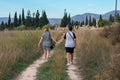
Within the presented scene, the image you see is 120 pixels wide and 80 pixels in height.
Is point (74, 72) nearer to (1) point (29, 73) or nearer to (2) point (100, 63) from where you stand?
(2) point (100, 63)

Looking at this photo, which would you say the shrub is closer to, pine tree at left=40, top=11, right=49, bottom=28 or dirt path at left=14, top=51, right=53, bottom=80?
dirt path at left=14, top=51, right=53, bottom=80

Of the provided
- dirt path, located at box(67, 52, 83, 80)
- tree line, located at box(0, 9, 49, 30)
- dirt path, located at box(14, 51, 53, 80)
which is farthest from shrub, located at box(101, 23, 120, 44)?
tree line, located at box(0, 9, 49, 30)

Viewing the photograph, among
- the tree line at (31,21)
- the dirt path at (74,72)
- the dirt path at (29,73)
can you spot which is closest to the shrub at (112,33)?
the dirt path at (74,72)

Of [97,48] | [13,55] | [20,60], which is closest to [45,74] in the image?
[13,55]

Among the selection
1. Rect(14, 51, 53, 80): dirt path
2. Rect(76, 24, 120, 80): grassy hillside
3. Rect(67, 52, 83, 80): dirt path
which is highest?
Rect(76, 24, 120, 80): grassy hillside

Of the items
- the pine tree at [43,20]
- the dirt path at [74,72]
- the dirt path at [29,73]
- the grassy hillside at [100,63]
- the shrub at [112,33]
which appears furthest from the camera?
the pine tree at [43,20]

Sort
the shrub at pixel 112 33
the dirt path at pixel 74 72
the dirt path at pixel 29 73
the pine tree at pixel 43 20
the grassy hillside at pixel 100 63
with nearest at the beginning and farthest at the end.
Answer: the grassy hillside at pixel 100 63 → the dirt path at pixel 29 73 → the dirt path at pixel 74 72 → the shrub at pixel 112 33 → the pine tree at pixel 43 20

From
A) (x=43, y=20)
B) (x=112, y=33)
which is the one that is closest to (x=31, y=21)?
(x=43, y=20)

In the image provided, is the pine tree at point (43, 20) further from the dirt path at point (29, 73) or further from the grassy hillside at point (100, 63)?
the dirt path at point (29, 73)

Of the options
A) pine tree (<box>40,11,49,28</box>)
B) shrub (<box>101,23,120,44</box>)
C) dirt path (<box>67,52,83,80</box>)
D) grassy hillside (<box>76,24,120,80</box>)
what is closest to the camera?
grassy hillside (<box>76,24,120,80</box>)

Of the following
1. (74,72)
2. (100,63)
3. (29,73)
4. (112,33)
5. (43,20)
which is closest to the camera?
(29,73)

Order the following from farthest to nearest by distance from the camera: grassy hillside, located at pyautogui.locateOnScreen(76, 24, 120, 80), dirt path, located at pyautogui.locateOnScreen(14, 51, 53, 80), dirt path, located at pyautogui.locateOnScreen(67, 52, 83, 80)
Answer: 1. dirt path, located at pyautogui.locateOnScreen(67, 52, 83, 80)
2. dirt path, located at pyautogui.locateOnScreen(14, 51, 53, 80)
3. grassy hillside, located at pyautogui.locateOnScreen(76, 24, 120, 80)

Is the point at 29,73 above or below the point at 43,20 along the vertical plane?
below

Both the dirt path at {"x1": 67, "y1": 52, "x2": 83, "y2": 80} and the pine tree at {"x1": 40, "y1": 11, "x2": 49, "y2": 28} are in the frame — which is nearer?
the dirt path at {"x1": 67, "y1": 52, "x2": 83, "y2": 80}
